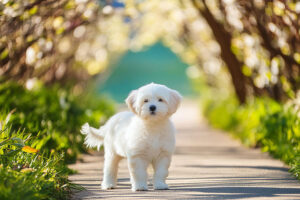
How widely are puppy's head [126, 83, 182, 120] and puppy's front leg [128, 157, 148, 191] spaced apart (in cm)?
54

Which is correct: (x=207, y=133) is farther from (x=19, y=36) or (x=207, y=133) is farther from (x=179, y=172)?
(x=179, y=172)

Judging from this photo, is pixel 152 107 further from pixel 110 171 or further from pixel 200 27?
pixel 200 27

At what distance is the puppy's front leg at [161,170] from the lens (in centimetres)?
670

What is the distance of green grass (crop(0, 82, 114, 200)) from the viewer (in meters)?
5.78

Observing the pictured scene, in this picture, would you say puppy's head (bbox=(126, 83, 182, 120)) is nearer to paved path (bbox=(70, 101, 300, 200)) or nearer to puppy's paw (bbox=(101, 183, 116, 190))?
paved path (bbox=(70, 101, 300, 200))

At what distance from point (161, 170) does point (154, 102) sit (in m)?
0.87

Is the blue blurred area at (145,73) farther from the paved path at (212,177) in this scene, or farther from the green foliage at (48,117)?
the paved path at (212,177)

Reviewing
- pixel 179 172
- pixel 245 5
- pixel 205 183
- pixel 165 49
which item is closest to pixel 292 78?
pixel 245 5

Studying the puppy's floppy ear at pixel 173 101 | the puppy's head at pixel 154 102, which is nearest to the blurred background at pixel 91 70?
the puppy's head at pixel 154 102

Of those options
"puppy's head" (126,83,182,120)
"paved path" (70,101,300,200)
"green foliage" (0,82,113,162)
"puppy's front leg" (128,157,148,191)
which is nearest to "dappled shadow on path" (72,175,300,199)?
"paved path" (70,101,300,200)

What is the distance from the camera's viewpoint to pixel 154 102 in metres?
6.36

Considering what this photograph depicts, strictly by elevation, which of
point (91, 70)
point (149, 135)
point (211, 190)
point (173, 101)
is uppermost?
point (91, 70)

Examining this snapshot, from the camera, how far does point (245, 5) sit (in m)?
12.7

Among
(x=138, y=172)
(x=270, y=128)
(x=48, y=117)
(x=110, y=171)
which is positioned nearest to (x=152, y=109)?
(x=138, y=172)
